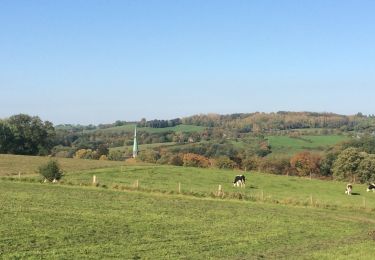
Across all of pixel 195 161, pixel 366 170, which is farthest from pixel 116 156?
pixel 366 170

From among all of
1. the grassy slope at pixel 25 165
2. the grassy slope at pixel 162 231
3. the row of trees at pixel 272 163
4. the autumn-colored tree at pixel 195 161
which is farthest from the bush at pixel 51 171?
the autumn-colored tree at pixel 195 161

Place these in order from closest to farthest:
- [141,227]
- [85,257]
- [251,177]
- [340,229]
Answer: [85,257] < [141,227] < [340,229] < [251,177]

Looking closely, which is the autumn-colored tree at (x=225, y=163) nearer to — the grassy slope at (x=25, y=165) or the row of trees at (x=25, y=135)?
the grassy slope at (x=25, y=165)

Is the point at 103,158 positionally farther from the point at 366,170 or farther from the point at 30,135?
the point at 366,170

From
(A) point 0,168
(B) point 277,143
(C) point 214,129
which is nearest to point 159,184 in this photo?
(A) point 0,168

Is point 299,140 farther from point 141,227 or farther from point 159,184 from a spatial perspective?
point 141,227

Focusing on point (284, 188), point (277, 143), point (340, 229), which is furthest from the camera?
point (277, 143)

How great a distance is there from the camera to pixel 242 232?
26406 millimetres

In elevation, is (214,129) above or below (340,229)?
above

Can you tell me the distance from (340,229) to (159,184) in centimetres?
3073

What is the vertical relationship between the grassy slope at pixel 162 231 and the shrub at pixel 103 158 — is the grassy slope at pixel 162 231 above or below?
below

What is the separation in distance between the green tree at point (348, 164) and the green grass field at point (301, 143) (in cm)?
4521

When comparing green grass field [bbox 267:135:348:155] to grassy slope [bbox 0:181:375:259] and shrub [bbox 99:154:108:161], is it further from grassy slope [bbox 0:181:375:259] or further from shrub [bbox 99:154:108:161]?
grassy slope [bbox 0:181:375:259]

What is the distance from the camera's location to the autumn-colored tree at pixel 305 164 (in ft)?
372
